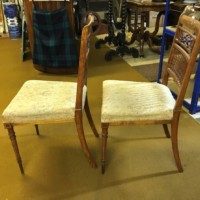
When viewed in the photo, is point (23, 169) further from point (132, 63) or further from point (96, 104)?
point (132, 63)

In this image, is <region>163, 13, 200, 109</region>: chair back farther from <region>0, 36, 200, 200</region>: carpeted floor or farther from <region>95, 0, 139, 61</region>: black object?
<region>95, 0, 139, 61</region>: black object

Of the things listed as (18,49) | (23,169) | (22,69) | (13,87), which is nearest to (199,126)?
(23,169)

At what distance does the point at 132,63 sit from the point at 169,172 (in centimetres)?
199

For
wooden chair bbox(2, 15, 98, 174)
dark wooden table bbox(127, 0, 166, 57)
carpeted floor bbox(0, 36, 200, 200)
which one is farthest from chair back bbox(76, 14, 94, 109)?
dark wooden table bbox(127, 0, 166, 57)

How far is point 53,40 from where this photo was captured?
8.76 feet

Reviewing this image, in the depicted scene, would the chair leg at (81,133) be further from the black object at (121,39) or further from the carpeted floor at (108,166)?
the black object at (121,39)

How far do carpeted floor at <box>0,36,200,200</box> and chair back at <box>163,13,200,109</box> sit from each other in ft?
1.53

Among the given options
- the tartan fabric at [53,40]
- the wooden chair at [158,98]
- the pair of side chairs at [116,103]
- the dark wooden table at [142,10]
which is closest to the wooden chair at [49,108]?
the pair of side chairs at [116,103]

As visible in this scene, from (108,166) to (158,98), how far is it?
0.54 m

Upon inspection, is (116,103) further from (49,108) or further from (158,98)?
(49,108)

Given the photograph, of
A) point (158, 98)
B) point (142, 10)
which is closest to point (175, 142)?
point (158, 98)

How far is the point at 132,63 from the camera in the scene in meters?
3.28

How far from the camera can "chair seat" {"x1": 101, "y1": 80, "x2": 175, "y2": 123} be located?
1.33 m

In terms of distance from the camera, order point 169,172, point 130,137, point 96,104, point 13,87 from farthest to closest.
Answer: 1. point 13,87
2. point 96,104
3. point 130,137
4. point 169,172
